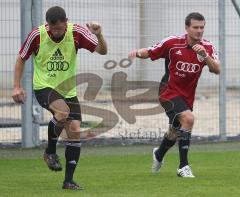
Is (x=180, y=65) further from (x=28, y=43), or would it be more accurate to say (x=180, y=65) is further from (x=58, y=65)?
(x=28, y=43)

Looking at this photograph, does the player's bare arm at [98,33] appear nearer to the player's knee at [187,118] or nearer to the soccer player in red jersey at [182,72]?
the soccer player in red jersey at [182,72]

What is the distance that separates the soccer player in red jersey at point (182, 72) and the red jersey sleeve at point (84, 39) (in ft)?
3.60

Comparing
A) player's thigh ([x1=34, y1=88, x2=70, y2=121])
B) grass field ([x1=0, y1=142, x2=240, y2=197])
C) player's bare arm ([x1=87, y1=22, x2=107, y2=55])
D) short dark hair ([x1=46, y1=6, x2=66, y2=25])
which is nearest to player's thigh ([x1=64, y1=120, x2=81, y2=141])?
player's thigh ([x1=34, y1=88, x2=70, y2=121])

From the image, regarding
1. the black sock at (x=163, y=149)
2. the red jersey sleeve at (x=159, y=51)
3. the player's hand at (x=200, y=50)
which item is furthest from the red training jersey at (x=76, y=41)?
the black sock at (x=163, y=149)

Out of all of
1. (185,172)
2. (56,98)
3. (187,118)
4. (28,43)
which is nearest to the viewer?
(56,98)

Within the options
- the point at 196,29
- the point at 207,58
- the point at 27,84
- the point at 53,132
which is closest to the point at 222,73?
the point at 27,84

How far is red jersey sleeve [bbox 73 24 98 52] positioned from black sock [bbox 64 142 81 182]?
108 centimetres

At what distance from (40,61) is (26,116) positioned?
5.46 meters

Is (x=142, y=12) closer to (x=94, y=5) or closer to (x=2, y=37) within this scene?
(x=94, y=5)

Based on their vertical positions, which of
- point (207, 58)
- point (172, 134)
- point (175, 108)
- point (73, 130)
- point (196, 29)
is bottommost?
point (172, 134)

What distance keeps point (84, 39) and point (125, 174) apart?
2.08 meters

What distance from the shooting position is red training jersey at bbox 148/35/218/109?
10.8 metres

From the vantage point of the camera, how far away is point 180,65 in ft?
35.8

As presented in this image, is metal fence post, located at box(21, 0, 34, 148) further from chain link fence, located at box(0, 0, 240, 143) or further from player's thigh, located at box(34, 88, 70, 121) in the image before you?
player's thigh, located at box(34, 88, 70, 121)
